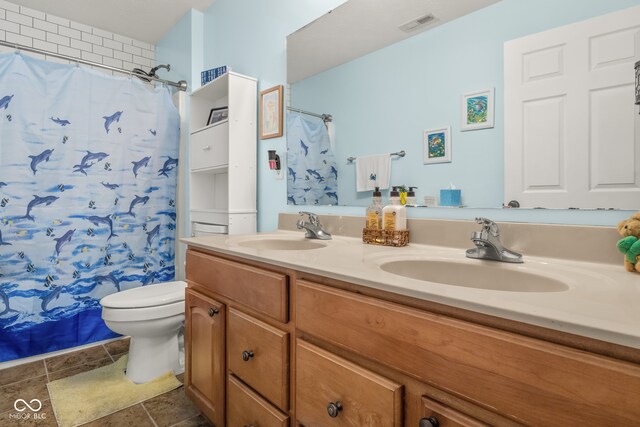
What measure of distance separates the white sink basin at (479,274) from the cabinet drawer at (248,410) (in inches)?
21.4

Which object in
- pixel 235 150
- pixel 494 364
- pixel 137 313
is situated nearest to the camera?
pixel 494 364

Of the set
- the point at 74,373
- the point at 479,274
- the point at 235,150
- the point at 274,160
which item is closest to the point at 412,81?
the point at 479,274

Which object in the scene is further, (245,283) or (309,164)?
(309,164)

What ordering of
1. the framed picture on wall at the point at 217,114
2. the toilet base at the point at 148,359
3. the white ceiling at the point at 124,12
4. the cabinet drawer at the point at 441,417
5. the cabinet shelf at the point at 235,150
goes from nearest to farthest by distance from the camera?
the cabinet drawer at the point at 441,417, the toilet base at the point at 148,359, the cabinet shelf at the point at 235,150, the framed picture on wall at the point at 217,114, the white ceiling at the point at 124,12

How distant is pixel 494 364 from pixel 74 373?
226cm

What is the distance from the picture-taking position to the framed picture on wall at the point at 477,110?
3.62ft

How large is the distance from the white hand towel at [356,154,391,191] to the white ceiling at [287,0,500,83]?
457mm

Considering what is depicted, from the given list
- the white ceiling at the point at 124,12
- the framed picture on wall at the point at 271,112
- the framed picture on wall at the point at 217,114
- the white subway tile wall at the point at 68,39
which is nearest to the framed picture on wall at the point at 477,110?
the framed picture on wall at the point at 271,112

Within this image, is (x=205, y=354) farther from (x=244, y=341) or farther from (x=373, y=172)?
(x=373, y=172)

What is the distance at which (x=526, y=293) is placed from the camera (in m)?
0.63

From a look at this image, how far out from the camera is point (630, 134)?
34.3 inches

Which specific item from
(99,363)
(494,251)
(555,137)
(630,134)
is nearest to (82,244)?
(99,363)

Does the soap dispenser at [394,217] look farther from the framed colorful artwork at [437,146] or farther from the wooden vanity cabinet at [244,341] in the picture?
the wooden vanity cabinet at [244,341]

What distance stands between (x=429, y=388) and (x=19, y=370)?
241cm
